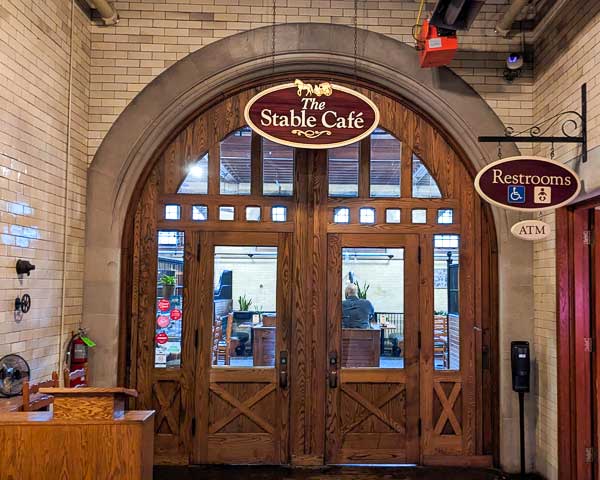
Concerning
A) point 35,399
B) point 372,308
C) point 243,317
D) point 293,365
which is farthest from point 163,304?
point 372,308

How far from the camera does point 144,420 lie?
3.01 metres

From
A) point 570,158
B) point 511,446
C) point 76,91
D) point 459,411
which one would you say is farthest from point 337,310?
point 76,91

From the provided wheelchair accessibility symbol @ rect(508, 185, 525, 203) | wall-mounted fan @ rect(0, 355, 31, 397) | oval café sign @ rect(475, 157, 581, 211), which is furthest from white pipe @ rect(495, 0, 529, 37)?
wall-mounted fan @ rect(0, 355, 31, 397)

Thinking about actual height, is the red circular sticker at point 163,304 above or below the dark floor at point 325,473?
above

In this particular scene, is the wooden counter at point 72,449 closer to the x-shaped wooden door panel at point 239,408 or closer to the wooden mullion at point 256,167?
the x-shaped wooden door panel at point 239,408

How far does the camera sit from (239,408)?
18.0 ft

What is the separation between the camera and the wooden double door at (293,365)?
5.46 m

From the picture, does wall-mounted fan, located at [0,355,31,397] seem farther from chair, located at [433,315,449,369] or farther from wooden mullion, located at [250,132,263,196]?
chair, located at [433,315,449,369]

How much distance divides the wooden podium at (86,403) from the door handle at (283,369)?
259 cm

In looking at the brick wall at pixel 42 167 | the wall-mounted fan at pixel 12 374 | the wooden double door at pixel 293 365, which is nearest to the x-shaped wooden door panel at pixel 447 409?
the wooden double door at pixel 293 365

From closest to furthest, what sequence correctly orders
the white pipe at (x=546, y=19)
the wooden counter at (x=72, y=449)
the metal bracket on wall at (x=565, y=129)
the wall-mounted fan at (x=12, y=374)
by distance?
1. the wooden counter at (x=72, y=449)
2. the wall-mounted fan at (x=12, y=374)
3. the metal bracket on wall at (x=565, y=129)
4. the white pipe at (x=546, y=19)

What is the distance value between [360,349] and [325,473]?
1162 mm

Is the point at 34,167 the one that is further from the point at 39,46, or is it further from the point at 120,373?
the point at 120,373

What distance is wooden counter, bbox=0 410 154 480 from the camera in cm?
296
